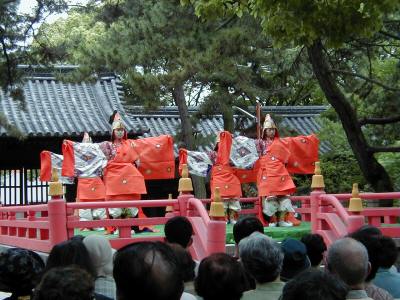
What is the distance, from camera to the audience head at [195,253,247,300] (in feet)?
10.5

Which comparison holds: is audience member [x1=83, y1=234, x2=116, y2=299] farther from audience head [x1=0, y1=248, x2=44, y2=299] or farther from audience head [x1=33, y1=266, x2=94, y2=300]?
audience head [x1=33, y1=266, x2=94, y2=300]

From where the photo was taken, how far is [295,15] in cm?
670

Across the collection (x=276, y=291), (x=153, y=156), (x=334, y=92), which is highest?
(x=334, y=92)

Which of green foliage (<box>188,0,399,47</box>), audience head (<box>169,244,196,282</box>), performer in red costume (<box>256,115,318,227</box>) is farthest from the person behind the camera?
performer in red costume (<box>256,115,318,227</box>)

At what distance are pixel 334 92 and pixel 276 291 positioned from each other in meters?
6.08

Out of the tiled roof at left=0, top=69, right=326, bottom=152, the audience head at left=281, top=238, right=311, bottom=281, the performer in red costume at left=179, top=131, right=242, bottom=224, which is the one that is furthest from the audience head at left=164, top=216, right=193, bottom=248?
the tiled roof at left=0, top=69, right=326, bottom=152

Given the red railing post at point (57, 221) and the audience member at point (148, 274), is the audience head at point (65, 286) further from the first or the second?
the red railing post at point (57, 221)

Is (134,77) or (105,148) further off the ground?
(134,77)

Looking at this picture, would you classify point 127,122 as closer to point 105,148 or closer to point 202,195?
point 202,195

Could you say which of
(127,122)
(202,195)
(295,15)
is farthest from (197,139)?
(295,15)

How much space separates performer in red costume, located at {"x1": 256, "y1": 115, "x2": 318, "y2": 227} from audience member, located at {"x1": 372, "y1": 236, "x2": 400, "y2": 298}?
6201mm

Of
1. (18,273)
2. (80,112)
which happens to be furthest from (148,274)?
(80,112)

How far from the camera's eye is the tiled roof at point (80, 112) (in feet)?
51.6

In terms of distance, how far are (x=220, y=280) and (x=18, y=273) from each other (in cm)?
95
